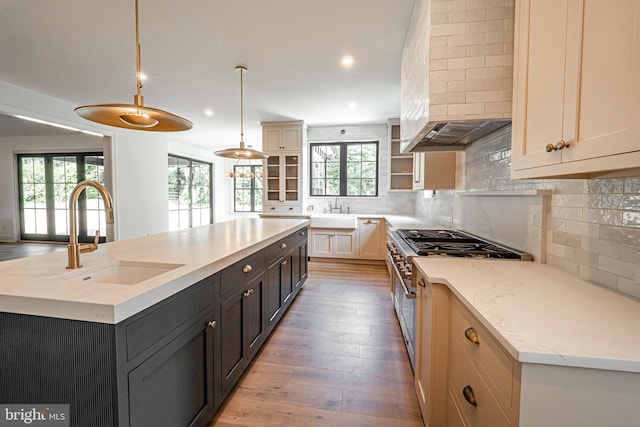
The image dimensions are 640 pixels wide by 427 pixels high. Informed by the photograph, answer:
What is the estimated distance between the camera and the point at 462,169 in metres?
2.81

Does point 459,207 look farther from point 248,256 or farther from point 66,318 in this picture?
point 66,318

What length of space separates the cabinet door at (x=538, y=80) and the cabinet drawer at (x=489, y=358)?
663 mm

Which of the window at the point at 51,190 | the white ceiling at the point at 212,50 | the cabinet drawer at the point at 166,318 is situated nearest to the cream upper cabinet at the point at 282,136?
the white ceiling at the point at 212,50

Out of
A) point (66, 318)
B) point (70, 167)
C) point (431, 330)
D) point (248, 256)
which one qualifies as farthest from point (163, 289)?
point (70, 167)

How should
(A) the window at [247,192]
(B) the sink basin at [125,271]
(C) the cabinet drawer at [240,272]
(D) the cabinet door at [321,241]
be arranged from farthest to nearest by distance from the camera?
1. (A) the window at [247,192]
2. (D) the cabinet door at [321,241]
3. (C) the cabinet drawer at [240,272]
4. (B) the sink basin at [125,271]

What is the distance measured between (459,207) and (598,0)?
7.15 ft

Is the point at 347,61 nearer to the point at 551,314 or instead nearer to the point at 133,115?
the point at 133,115

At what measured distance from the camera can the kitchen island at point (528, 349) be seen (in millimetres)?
683

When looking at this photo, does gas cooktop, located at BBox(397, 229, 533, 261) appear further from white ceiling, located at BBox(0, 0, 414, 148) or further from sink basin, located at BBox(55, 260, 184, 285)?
white ceiling, located at BBox(0, 0, 414, 148)

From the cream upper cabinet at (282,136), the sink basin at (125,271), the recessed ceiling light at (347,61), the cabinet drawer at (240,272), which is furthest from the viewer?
the cream upper cabinet at (282,136)

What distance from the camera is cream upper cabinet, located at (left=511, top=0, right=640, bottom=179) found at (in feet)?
2.45

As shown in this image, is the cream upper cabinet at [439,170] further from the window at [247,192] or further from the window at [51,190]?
the window at [51,190]

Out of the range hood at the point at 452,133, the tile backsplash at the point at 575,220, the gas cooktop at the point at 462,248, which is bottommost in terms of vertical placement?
the gas cooktop at the point at 462,248

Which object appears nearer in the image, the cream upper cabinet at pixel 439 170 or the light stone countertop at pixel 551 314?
the light stone countertop at pixel 551 314
